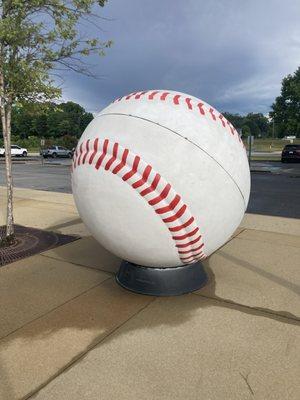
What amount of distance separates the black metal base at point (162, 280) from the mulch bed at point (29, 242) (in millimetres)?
2310

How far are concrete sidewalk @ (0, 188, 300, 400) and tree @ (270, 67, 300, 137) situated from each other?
4275cm

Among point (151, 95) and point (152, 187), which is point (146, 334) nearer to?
point (152, 187)

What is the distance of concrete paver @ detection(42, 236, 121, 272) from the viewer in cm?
573

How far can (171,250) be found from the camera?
408 centimetres

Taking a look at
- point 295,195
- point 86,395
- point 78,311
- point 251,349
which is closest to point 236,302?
point 251,349

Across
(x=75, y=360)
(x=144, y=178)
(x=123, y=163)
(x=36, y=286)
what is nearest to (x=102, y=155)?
(x=123, y=163)

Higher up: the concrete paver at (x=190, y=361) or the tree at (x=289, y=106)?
the tree at (x=289, y=106)

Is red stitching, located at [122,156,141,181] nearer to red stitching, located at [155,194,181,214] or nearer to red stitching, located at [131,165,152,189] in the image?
red stitching, located at [131,165,152,189]

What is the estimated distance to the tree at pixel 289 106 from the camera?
44500 millimetres

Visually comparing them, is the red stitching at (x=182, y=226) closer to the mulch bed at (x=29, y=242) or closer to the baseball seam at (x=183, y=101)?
the baseball seam at (x=183, y=101)

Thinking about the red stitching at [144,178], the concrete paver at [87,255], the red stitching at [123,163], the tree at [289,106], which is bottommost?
the concrete paver at [87,255]

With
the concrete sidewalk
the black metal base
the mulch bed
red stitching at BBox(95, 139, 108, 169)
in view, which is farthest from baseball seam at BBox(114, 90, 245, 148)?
the mulch bed

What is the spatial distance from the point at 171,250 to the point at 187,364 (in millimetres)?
1210

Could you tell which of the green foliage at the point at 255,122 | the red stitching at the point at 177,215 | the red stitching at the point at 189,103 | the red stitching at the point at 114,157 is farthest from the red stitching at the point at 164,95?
the green foliage at the point at 255,122
